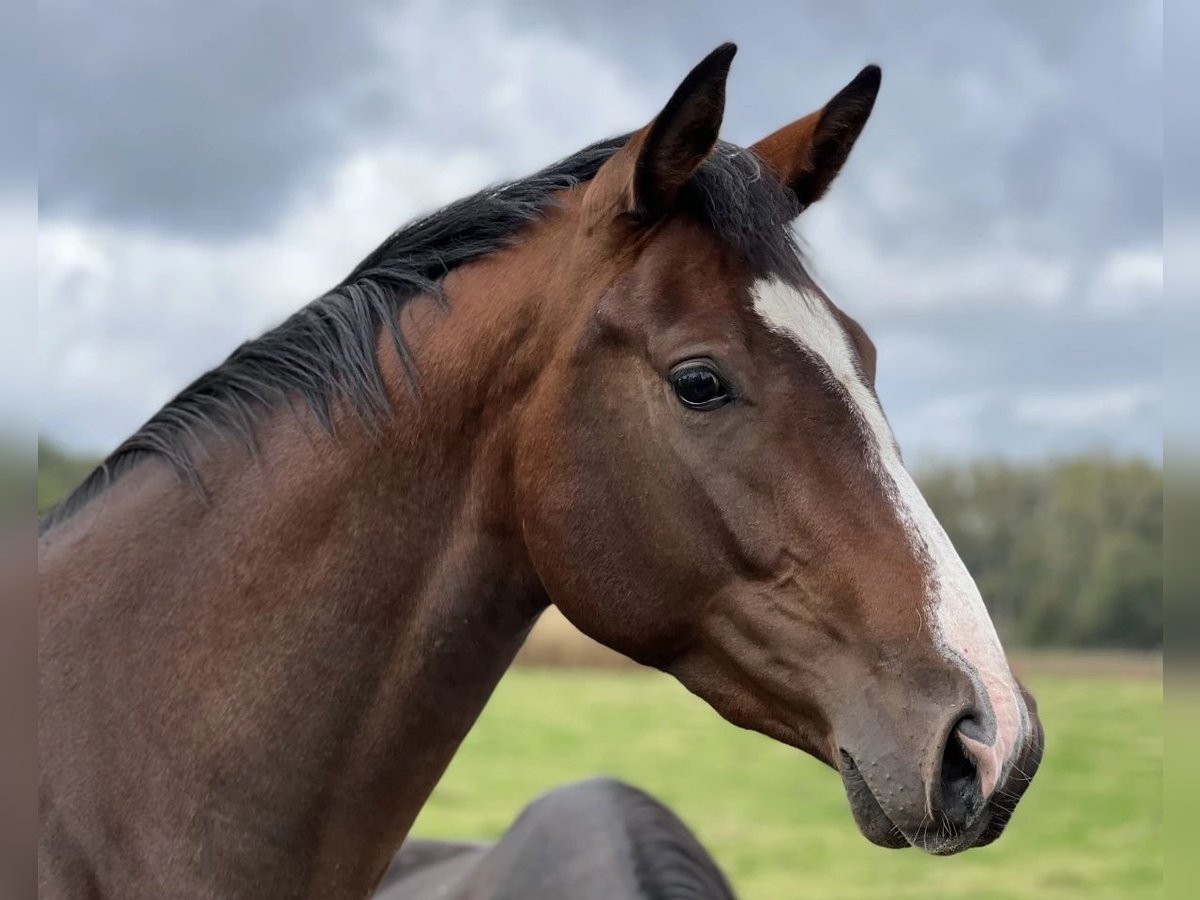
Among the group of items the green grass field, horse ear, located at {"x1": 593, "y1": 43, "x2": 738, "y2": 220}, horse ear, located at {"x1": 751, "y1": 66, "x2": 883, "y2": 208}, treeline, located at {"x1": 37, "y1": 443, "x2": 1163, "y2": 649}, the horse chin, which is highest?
treeline, located at {"x1": 37, "y1": 443, "x2": 1163, "y2": 649}

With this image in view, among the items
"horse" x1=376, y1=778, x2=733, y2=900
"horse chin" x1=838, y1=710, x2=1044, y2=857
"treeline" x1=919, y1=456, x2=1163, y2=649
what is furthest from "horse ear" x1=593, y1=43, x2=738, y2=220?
"treeline" x1=919, y1=456, x2=1163, y2=649

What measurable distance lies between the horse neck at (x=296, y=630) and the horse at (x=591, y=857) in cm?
134

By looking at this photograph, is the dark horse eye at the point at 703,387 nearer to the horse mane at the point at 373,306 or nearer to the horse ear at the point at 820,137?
the horse mane at the point at 373,306

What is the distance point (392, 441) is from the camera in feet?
7.36

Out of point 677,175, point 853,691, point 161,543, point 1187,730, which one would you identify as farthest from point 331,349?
point 1187,730

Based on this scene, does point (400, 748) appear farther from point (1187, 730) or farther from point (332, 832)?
point (1187, 730)

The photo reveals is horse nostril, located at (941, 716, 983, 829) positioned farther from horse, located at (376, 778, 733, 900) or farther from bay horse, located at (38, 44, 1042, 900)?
horse, located at (376, 778, 733, 900)

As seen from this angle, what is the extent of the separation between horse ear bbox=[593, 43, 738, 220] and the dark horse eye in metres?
0.36

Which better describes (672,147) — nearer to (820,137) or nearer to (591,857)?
(820,137)

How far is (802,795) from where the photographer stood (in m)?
12.0

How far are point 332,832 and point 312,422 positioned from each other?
0.80 meters

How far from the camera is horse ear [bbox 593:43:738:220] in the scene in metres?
2.05

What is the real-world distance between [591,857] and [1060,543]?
35.9m

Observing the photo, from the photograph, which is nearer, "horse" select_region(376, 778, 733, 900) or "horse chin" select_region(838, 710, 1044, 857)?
"horse chin" select_region(838, 710, 1044, 857)
